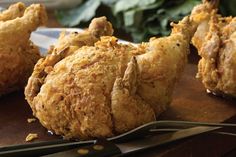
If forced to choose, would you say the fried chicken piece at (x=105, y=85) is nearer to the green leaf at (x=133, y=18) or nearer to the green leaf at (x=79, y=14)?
the green leaf at (x=133, y=18)

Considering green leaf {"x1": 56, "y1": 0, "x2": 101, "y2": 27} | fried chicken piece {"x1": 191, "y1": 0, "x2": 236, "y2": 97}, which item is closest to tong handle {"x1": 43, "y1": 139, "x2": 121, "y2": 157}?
fried chicken piece {"x1": 191, "y1": 0, "x2": 236, "y2": 97}

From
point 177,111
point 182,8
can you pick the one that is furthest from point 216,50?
point 182,8

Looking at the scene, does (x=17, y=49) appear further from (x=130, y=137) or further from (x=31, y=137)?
(x=130, y=137)

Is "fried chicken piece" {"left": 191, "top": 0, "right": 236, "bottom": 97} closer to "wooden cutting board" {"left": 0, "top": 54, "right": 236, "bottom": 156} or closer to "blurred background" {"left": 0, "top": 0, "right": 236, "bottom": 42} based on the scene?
"wooden cutting board" {"left": 0, "top": 54, "right": 236, "bottom": 156}

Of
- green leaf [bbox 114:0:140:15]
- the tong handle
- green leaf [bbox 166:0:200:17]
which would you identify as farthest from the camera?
green leaf [bbox 114:0:140:15]

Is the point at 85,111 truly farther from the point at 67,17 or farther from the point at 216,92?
the point at 67,17

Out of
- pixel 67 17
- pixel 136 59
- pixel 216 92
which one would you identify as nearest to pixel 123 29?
pixel 67 17

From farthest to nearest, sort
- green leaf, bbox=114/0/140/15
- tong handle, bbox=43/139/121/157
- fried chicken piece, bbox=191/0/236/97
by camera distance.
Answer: green leaf, bbox=114/0/140/15 → fried chicken piece, bbox=191/0/236/97 → tong handle, bbox=43/139/121/157
